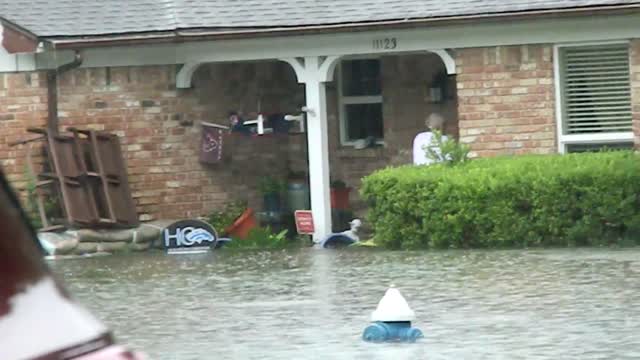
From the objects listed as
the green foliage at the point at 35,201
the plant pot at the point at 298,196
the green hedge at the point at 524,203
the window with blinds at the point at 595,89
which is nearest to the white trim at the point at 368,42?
the window with blinds at the point at 595,89

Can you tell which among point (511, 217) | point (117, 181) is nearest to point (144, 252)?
point (117, 181)

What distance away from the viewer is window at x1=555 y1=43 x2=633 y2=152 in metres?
17.3

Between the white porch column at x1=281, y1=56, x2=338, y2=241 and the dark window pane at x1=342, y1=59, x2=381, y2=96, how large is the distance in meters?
2.15

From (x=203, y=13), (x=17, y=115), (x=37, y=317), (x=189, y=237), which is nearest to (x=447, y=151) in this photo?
(x=189, y=237)

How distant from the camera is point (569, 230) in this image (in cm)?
1519

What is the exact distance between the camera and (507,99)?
17438 mm

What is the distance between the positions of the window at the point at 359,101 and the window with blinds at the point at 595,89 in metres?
3.65

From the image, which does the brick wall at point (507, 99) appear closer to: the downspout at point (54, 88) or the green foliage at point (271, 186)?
the green foliage at point (271, 186)

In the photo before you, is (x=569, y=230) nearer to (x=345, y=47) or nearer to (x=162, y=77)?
(x=345, y=47)

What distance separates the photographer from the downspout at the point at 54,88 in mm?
18219

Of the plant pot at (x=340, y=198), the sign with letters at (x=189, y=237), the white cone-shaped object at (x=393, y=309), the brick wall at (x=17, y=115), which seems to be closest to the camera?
the white cone-shaped object at (x=393, y=309)

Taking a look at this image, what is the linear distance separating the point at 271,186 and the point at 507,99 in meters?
3.66

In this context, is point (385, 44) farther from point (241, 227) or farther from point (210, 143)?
point (241, 227)

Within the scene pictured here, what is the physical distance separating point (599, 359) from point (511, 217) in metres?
7.28
